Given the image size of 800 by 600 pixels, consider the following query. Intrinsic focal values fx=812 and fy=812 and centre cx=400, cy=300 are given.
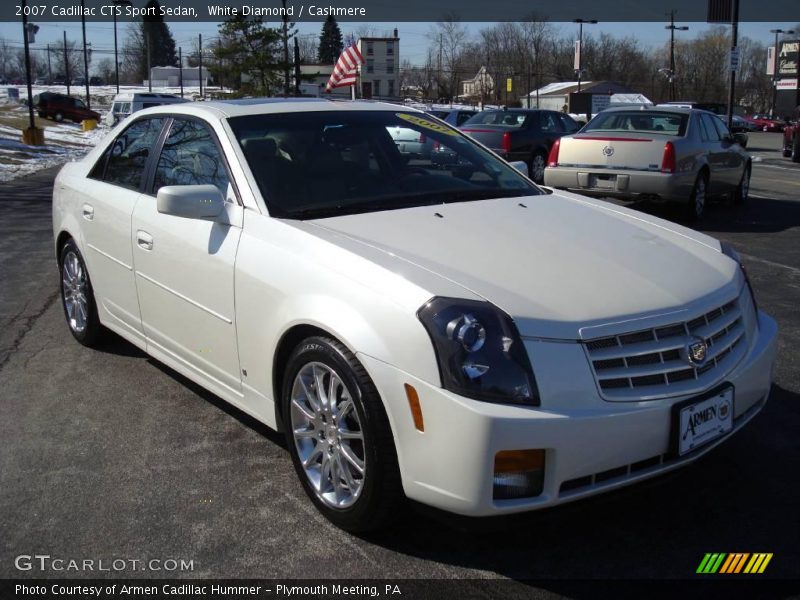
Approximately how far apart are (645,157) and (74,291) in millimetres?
7526

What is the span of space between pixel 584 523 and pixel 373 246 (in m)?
1.33

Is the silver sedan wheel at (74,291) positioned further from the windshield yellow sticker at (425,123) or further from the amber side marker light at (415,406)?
the amber side marker light at (415,406)

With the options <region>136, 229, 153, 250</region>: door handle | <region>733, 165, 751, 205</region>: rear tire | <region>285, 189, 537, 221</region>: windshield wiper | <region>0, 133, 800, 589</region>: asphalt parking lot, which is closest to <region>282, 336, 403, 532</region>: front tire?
<region>0, 133, 800, 589</region>: asphalt parking lot

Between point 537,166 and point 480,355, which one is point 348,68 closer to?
point 537,166

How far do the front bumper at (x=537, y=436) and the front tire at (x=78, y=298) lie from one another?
→ 9.84 feet

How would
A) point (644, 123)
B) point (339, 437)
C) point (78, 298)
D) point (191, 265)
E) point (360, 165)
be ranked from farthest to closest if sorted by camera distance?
point (644, 123)
point (78, 298)
point (360, 165)
point (191, 265)
point (339, 437)

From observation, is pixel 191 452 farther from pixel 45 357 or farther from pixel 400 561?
pixel 45 357

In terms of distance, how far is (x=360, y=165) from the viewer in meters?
4.00

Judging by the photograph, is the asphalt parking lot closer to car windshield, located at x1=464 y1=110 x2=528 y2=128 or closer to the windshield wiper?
the windshield wiper

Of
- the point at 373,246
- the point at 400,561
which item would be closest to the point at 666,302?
the point at 373,246

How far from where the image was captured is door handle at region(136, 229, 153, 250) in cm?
408

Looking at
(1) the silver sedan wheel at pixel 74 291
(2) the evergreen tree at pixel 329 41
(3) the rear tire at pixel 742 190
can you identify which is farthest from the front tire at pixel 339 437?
(2) the evergreen tree at pixel 329 41

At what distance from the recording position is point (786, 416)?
4070mm

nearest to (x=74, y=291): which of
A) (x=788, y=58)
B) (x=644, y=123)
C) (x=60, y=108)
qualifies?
(x=644, y=123)
